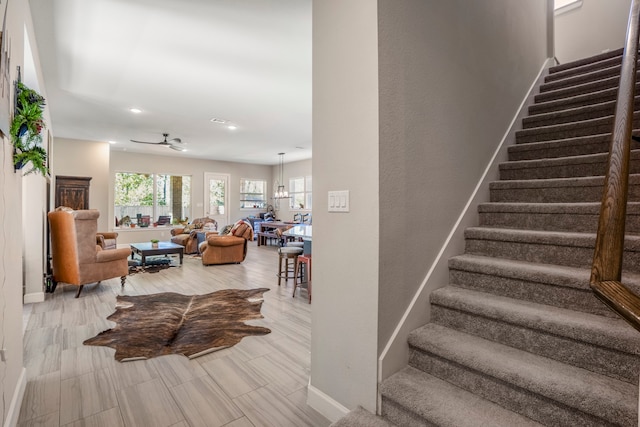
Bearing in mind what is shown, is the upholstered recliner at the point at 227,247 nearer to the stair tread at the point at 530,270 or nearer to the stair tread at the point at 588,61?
the stair tread at the point at 530,270

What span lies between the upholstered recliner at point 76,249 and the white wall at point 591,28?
25.7 ft

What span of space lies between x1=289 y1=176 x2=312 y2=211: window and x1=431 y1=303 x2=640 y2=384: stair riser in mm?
9218

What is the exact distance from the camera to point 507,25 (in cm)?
310

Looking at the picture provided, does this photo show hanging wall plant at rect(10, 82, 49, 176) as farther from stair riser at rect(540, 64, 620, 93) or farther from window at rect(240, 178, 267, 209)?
window at rect(240, 178, 267, 209)

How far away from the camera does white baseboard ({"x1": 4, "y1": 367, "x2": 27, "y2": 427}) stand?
165 centimetres

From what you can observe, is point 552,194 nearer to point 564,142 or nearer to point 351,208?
point 564,142

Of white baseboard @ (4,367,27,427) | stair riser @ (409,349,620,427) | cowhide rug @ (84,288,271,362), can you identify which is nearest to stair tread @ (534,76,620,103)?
stair riser @ (409,349,620,427)

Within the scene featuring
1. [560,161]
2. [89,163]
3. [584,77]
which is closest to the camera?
[560,161]

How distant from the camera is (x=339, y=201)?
1776mm

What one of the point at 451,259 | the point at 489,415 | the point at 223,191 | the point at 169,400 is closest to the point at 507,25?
the point at 451,259

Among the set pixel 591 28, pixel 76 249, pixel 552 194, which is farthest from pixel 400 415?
pixel 591 28

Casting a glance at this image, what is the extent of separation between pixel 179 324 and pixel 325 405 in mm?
2043

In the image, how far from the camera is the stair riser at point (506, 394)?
1.27 metres

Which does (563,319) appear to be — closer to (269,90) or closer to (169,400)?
(169,400)
